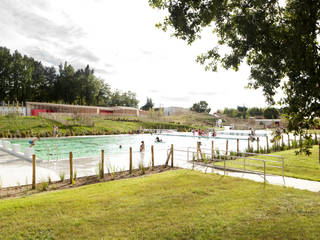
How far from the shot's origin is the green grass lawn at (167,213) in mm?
4109

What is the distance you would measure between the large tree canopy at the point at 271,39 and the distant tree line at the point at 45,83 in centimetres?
5309

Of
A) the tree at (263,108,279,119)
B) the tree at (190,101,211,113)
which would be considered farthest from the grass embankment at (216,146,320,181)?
the tree at (190,101,211,113)

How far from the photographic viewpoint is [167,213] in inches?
195

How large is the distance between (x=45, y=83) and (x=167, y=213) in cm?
6779

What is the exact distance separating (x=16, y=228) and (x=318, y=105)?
5969 mm

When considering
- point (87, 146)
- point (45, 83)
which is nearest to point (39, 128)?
point (87, 146)

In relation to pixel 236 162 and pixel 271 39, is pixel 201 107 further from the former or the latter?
pixel 271 39

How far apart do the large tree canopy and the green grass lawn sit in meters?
1.91

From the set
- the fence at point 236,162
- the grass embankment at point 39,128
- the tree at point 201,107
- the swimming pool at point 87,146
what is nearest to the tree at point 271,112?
the fence at point 236,162

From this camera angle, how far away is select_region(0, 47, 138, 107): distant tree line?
53.8m

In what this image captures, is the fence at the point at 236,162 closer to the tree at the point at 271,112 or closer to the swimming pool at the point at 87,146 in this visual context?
the tree at the point at 271,112

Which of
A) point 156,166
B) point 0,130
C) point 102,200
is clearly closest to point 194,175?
point 156,166

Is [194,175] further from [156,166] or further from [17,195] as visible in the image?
[17,195]

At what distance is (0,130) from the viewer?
27.5m
